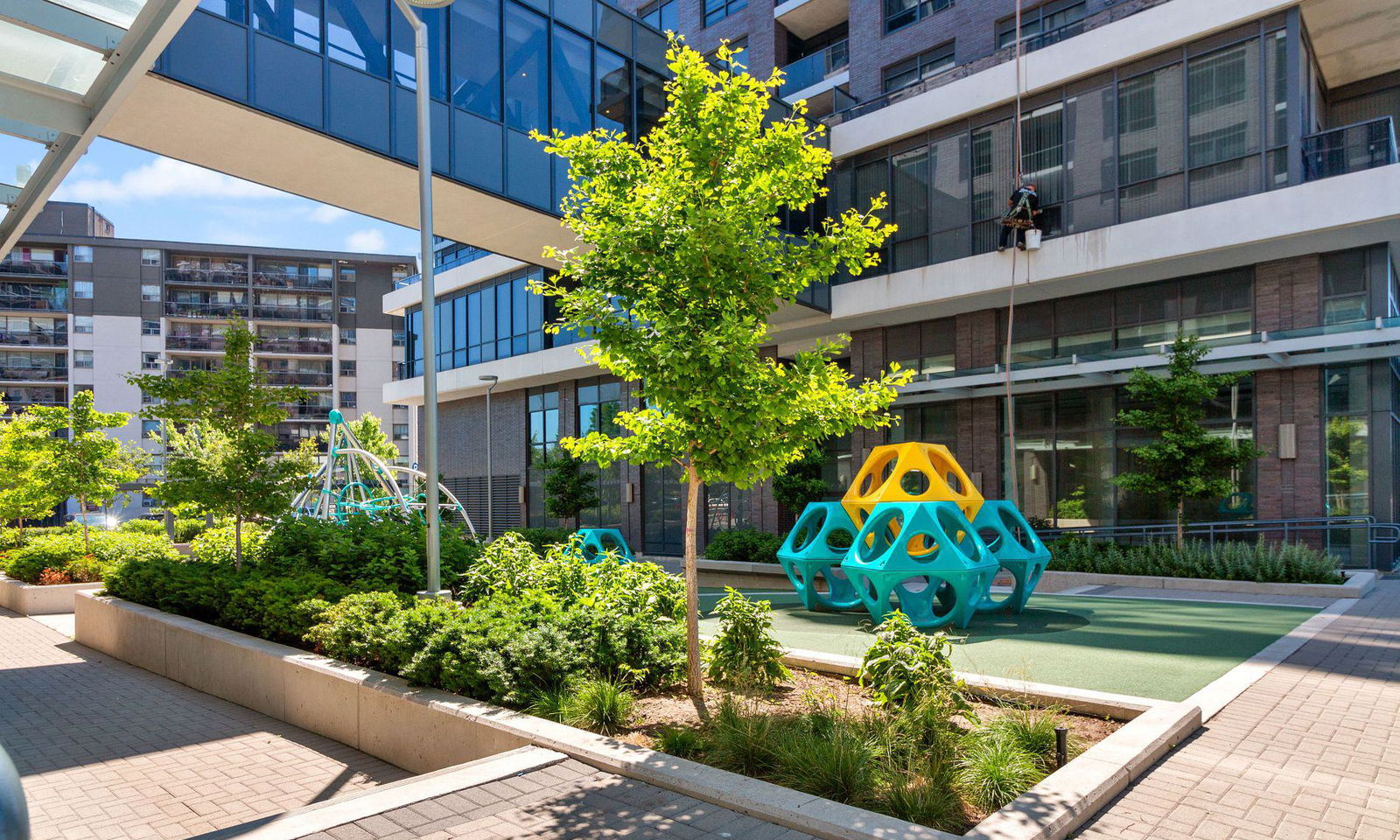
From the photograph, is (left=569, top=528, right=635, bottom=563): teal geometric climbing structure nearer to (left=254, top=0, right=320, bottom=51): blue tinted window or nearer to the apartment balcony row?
(left=254, top=0, right=320, bottom=51): blue tinted window

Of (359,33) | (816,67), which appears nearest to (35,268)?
(816,67)

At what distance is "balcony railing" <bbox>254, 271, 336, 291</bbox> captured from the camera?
72688 mm

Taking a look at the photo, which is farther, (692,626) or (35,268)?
(35,268)

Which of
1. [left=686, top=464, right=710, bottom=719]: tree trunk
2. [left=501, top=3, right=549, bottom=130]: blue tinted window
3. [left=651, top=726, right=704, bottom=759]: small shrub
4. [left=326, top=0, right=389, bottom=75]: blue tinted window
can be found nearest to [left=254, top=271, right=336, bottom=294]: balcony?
[left=501, top=3, right=549, bottom=130]: blue tinted window

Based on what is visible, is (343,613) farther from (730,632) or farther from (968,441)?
(968,441)

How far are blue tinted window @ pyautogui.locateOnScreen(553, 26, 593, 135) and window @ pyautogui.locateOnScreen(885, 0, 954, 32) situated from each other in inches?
497

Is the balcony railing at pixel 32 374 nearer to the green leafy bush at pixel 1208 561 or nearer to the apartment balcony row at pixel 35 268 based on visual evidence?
the apartment balcony row at pixel 35 268

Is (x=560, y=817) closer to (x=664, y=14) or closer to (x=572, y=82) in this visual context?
(x=572, y=82)

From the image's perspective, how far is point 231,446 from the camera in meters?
12.8

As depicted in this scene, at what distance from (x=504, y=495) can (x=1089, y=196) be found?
1037 inches

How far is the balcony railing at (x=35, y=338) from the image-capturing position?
218 feet

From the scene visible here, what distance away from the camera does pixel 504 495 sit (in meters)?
38.2

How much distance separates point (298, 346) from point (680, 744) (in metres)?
74.9

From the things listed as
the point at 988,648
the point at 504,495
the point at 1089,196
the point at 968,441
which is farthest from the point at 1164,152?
the point at 504,495
